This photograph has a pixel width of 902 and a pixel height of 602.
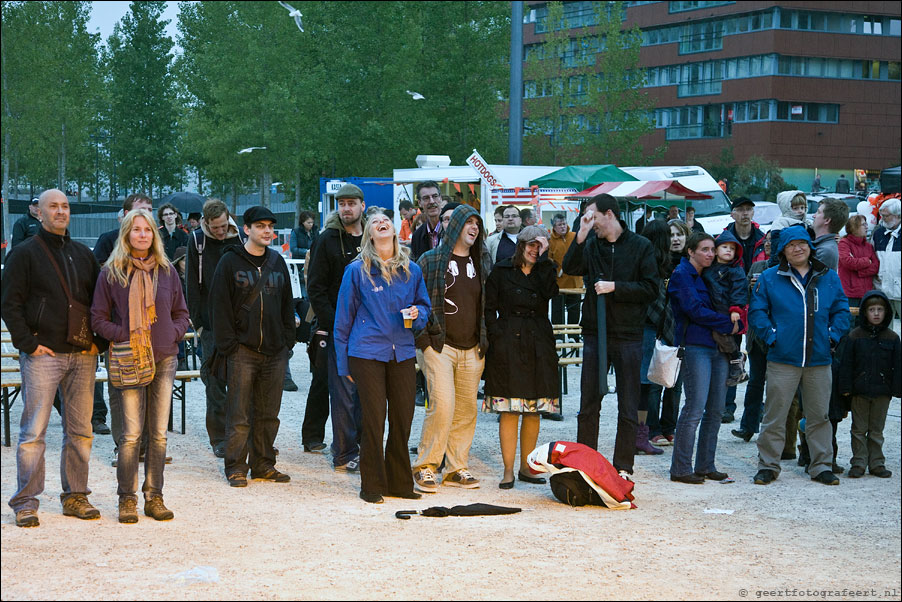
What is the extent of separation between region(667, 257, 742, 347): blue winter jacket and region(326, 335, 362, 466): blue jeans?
8.11 feet

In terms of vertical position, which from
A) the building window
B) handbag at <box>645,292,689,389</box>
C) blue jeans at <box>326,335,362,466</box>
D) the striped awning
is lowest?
blue jeans at <box>326,335,362,466</box>

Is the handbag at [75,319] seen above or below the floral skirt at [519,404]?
above

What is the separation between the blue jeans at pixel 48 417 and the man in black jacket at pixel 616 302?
3405 millimetres

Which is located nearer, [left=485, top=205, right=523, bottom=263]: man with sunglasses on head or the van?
[left=485, top=205, right=523, bottom=263]: man with sunglasses on head

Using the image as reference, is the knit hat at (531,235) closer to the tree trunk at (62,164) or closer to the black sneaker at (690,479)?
the black sneaker at (690,479)

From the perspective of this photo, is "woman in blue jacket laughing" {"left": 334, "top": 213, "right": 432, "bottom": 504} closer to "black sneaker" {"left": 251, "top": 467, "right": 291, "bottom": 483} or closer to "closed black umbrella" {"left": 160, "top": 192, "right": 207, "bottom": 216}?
"black sneaker" {"left": 251, "top": 467, "right": 291, "bottom": 483}

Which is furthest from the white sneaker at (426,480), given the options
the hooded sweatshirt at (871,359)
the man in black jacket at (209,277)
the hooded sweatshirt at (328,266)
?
the hooded sweatshirt at (871,359)

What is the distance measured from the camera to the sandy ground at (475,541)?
17.8 ft

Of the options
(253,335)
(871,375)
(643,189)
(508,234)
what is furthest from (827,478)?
(643,189)

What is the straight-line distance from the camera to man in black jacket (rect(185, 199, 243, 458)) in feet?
28.8

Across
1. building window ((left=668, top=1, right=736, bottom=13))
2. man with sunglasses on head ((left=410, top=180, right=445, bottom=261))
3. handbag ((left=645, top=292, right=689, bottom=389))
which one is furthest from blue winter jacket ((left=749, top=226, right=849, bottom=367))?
building window ((left=668, top=1, right=736, bottom=13))

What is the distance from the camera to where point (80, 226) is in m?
28.0

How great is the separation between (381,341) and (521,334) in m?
1.07

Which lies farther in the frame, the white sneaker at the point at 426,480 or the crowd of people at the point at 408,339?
the white sneaker at the point at 426,480
